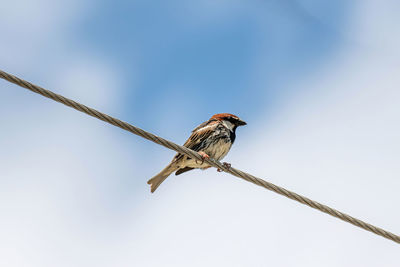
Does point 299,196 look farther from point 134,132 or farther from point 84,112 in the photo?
point 84,112

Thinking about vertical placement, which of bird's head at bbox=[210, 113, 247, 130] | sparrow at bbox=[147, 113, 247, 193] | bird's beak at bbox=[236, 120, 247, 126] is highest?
bird's beak at bbox=[236, 120, 247, 126]

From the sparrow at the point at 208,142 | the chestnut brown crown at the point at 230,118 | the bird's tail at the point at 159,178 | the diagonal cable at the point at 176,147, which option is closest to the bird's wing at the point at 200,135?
the sparrow at the point at 208,142

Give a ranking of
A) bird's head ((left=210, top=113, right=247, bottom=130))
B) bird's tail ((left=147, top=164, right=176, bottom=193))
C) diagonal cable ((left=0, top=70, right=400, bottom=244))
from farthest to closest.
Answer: bird's head ((left=210, top=113, right=247, bottom=130)) → bird's tail ((left=147, top=164, right=176, bottom=193)) → diagonal cable ((left=0, top=70, right=400, bottom=244))

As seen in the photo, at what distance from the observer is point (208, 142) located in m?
9.55

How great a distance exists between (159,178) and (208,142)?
3.23 feet

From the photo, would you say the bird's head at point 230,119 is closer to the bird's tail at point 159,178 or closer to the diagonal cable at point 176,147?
the bird's tail at point 159,178

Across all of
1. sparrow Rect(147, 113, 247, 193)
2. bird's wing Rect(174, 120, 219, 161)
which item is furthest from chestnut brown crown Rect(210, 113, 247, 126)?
bird's wing Rect(174, 120, 219, 161)

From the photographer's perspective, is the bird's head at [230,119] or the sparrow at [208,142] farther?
the bird's head at [230,119]

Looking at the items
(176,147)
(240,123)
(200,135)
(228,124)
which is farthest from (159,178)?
(176,147)

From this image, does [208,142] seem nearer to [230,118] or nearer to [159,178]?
[230,118]

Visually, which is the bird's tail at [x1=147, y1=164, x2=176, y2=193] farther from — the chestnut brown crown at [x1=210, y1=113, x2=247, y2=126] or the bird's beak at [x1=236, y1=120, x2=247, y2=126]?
the bird's beak at [x1=236, y1=120, x2=247, y2=126]

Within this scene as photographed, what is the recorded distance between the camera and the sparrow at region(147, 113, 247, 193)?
9.53m

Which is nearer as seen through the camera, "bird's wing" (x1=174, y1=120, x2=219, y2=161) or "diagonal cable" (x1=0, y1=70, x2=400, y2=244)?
"diagonal cable" (x1=0, y1=70, x2=400, y2=244)

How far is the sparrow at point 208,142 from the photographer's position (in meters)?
9.53
